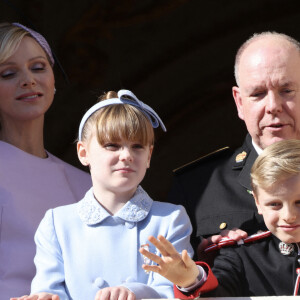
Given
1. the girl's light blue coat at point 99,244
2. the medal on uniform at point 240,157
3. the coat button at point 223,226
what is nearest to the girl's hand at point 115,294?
the girl's light blue coat at point 99,244

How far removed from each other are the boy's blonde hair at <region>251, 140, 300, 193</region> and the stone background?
190 cm

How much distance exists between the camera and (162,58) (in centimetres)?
460

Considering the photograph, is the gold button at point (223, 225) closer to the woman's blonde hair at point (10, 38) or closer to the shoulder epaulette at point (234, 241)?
the shoulder epaulette at point (234, 241)

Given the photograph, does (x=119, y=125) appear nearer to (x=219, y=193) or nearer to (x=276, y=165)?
(x=276, y=165)

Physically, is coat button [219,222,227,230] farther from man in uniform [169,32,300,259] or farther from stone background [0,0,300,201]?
stone background [0,0,300,201]

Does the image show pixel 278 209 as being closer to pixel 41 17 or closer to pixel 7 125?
pixel 7 125

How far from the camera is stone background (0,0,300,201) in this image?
445 centimetres

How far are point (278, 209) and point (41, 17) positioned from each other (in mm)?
2119

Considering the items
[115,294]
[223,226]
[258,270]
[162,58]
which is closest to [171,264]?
[115,294]

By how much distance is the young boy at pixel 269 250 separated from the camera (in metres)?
2.60

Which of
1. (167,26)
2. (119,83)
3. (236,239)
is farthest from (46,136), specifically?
(236,239)

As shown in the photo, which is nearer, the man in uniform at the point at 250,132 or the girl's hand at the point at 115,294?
the girl's hand at the point at 115,294

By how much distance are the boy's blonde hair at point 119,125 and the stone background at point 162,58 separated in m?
1.65

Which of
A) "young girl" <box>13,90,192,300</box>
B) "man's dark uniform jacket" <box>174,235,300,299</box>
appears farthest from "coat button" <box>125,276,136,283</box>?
"man's dark uniform jacket" <box>174,235,300,299</box>
